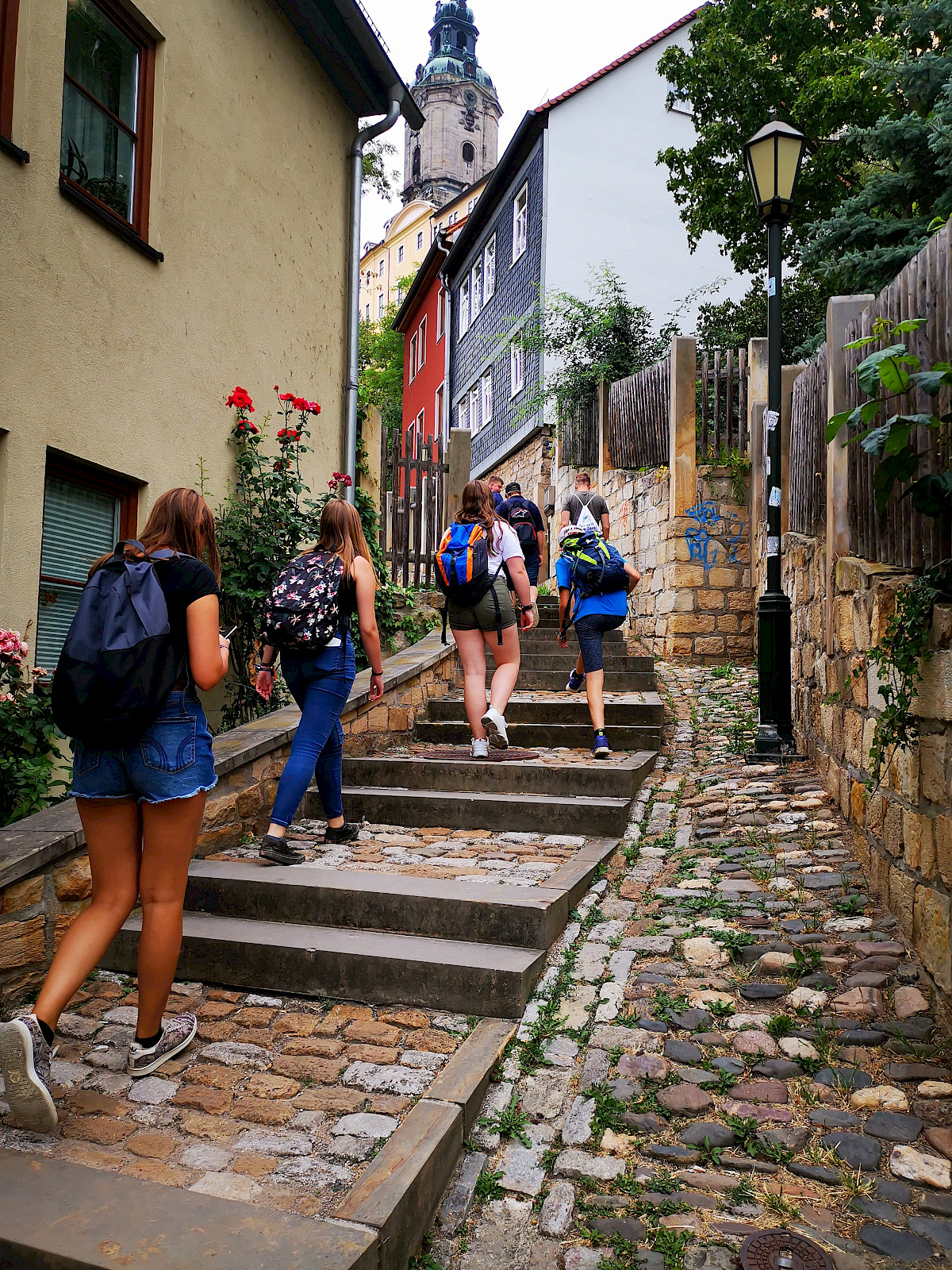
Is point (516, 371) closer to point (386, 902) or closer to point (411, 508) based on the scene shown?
point (411, 508)

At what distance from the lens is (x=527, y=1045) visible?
322cm

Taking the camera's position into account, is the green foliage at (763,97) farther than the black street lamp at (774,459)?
Yes

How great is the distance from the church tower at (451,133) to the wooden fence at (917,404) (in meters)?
65.2

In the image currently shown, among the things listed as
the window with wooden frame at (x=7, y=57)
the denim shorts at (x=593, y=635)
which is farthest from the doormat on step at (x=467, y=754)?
the window with wooden frame at (x=7, y=57)

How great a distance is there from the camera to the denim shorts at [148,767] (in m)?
2.88

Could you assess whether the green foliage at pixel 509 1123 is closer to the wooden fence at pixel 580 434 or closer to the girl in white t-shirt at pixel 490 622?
the girl in white t-shirt at pixel 490 622

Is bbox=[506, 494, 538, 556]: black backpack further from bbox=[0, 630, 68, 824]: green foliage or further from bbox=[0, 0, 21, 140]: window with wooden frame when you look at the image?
bbox=[0, 630, 68, 824]: green foliage

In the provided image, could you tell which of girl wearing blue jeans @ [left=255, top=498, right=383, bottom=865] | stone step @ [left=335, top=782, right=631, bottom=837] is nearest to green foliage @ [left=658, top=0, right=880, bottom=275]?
stone step @ [left=335, top=782, right=631, bottom=837]

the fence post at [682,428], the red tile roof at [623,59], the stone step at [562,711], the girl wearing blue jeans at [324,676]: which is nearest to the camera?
the girl wearing blue jeans at [324,676]

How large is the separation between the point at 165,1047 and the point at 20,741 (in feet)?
6.14

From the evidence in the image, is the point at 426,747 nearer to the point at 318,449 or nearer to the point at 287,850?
the point at 287,850

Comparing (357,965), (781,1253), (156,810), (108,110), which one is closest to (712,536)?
(108,110)

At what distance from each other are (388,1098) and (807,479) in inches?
198

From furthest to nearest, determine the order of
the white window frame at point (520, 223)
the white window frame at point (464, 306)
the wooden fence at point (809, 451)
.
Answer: the white window frame at point (464, 306) → the white window frame at point (520, 223) → the wooden fence at point (809, 451)
